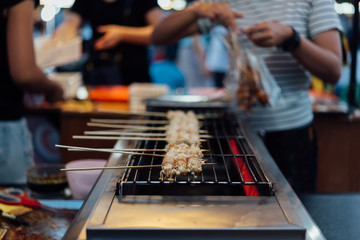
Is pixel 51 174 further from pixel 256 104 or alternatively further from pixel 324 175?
pixel 324 175

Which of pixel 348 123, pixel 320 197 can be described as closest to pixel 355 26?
pixel 348 123

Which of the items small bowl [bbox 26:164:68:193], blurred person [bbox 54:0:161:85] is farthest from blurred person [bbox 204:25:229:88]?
small bowl [bbox 26:164:68:193]

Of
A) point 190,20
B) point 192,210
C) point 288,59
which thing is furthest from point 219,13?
point 192,210

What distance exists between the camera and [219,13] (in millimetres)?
2344

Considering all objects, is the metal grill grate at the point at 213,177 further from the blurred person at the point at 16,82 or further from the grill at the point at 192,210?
the blurred person at the point at 16,82

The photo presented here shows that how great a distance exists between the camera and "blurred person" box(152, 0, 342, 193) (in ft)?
7.65

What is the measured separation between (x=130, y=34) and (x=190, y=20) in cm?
216

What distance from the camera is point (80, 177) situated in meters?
1.75

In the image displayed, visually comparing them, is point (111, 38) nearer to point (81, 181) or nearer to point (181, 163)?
point (81, 181)

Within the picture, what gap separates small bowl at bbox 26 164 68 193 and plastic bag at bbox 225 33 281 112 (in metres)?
1.12

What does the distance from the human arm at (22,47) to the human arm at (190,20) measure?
0.74 metres

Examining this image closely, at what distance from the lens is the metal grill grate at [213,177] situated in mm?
1303

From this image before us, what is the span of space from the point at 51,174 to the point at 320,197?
3.73 ft

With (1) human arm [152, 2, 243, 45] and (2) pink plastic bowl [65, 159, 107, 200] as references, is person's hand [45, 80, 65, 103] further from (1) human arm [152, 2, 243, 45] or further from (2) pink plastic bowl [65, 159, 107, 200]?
(2) pink plastic bowl [65, 159, 107, 200]
